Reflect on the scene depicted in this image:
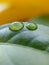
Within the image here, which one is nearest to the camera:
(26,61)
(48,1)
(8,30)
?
(26,61)

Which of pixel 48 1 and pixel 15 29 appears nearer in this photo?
pixel 15 29

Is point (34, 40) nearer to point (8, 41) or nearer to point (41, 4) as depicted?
point (8, 41)

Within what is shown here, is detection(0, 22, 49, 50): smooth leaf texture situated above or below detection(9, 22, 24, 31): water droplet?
below

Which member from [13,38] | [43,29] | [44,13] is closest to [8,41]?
[13,38]

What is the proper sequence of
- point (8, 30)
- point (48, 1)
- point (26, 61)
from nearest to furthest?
point (26, 61), point (8, 30), point (48, 1)

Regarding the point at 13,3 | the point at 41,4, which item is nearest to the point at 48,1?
the point at 41,4

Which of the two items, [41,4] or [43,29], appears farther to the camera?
[41,4]

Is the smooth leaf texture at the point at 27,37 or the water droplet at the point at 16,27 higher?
the water droplet at the point at 16,27

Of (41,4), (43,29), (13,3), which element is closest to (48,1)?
(41,4)

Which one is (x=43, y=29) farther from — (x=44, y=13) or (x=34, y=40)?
(x=44, y=13)
